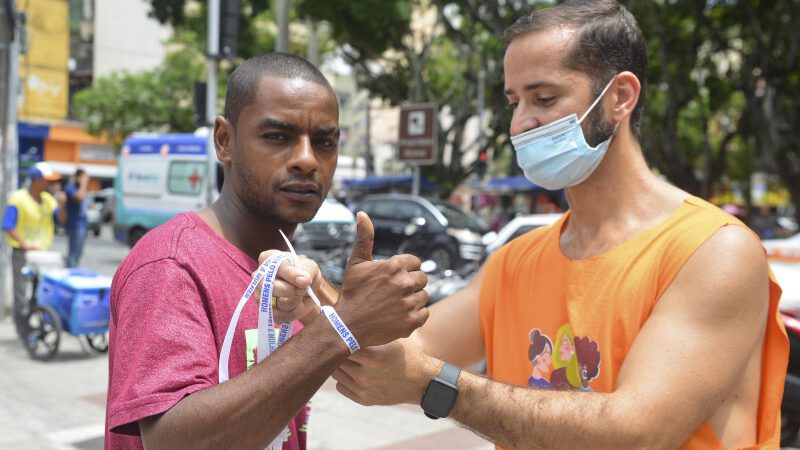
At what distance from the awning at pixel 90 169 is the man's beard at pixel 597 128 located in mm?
37453

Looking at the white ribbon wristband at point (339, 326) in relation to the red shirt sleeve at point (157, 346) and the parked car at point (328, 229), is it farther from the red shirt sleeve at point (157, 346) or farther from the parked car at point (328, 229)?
the parked car at point (328, 229)

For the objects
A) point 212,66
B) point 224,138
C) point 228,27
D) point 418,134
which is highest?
point 228,27

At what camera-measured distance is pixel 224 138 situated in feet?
5.77

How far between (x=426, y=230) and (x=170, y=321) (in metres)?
13.2

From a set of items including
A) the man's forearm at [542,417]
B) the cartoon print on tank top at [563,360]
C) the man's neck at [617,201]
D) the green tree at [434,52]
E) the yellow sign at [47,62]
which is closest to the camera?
the man's forearm at [542,417]

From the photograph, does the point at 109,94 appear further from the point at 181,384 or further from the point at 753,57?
the point at 181,384

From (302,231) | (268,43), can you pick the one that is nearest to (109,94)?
(268,43)

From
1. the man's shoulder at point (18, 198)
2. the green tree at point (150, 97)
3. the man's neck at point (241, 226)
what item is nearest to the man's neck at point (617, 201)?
the man's neck at point (241, 226)

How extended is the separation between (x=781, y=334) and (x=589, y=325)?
0.41 meters

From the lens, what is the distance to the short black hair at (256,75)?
1.65 m

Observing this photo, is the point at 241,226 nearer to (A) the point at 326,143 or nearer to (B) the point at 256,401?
(A) the point at 326,143

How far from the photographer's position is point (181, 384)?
1.30m

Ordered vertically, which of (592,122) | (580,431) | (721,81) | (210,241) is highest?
(721,81)

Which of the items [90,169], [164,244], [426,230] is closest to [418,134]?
[426,230]
